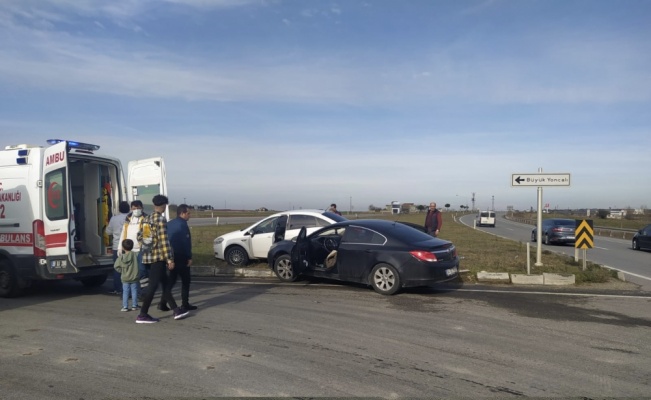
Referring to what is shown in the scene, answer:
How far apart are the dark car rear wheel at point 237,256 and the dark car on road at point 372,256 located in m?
2.17

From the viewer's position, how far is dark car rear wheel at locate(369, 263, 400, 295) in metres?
9.53

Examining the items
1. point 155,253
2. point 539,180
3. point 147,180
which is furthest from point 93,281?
point 539,180

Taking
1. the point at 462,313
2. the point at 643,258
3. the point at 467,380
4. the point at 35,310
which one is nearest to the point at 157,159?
the point at 35,310

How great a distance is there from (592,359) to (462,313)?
252cm

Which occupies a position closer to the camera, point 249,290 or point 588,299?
point 588,299

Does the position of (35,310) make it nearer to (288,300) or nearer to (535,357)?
(288,300)

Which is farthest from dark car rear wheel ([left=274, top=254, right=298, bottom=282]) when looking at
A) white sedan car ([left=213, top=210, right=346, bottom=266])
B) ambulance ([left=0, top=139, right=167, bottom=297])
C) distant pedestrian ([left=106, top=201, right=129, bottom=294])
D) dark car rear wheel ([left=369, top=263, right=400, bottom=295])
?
ambulance ([left=0, top=139, right=167, bottom=297])

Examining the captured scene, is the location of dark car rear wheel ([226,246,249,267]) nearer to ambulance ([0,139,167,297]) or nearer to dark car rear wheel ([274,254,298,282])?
dark car rear wheel ([274,254,298,282])

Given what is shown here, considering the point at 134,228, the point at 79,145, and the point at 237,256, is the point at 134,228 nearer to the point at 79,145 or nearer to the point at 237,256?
the point at 79,145

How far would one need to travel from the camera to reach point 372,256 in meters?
9.84

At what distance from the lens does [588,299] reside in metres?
9.38

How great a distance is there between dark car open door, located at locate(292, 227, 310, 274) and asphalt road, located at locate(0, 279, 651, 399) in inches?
51.1

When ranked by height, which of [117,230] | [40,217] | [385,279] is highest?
[40,217]

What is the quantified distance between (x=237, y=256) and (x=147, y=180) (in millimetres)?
3655
